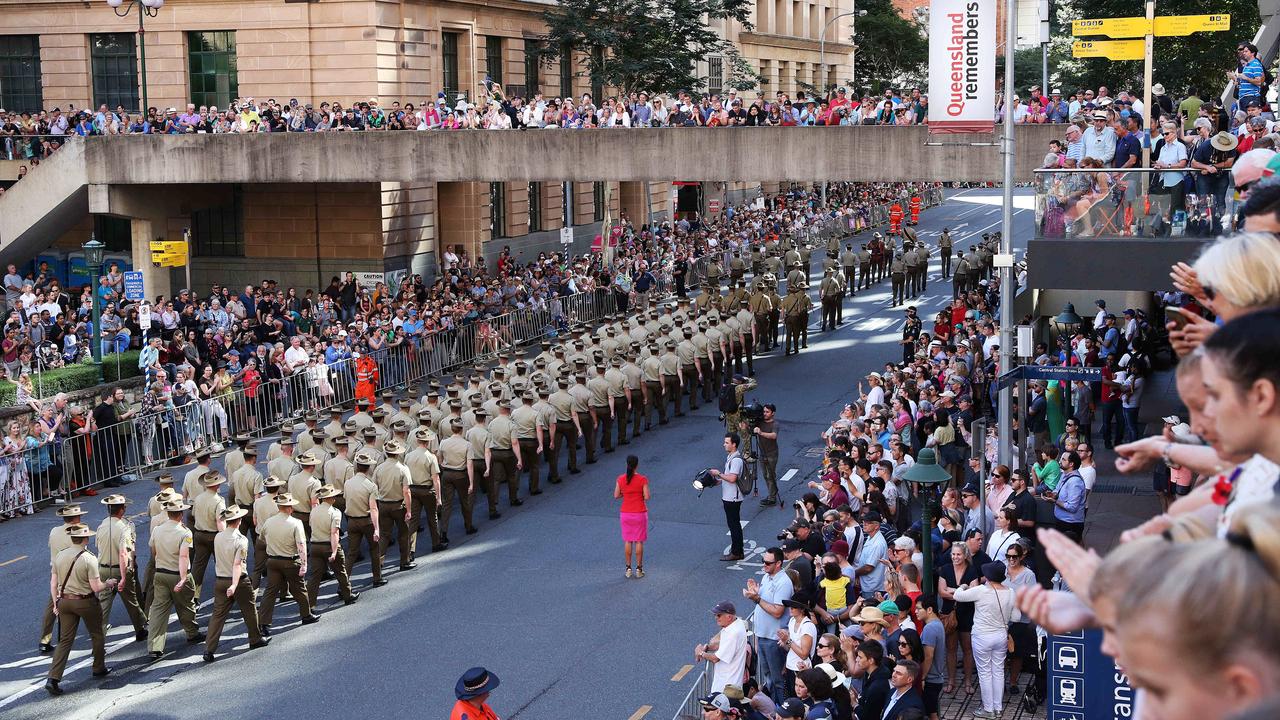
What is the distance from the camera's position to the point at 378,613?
16.9 metres

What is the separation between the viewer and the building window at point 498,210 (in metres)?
46.9

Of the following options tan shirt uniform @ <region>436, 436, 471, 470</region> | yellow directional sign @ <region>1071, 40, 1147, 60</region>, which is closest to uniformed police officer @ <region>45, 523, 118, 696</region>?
tan shirt uniform @ <region>436, 436, 471, 470</region>

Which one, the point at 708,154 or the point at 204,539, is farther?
the point at 708,154

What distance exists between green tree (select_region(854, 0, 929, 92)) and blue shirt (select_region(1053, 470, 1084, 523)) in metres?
72.3

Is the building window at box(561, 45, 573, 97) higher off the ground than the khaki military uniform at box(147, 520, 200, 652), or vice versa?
the building window at box(561, 45, 573, 97)

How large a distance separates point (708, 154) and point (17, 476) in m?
16.1

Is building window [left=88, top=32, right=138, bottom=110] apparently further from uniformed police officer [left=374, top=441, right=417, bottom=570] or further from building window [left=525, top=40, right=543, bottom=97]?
uniformed police officer [left=374, top=441, right=417, bottom=570]

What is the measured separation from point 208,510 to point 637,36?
1400 inches

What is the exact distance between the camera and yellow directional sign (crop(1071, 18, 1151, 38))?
2197 cm

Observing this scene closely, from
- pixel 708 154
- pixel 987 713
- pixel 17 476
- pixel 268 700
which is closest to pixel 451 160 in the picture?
pixel 708 154

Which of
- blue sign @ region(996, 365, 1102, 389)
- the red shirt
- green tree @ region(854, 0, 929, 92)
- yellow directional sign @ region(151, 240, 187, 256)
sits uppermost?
green tree @ region(854, 0, 929, 92)

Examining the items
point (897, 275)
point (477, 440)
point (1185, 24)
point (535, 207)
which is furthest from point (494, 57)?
point (477, 440)

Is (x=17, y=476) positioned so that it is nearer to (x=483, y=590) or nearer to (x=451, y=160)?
(x=483, y=590)

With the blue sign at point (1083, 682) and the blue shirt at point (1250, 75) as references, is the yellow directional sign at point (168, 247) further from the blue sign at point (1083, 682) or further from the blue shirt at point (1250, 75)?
the blue sign at point (1083, 682)
